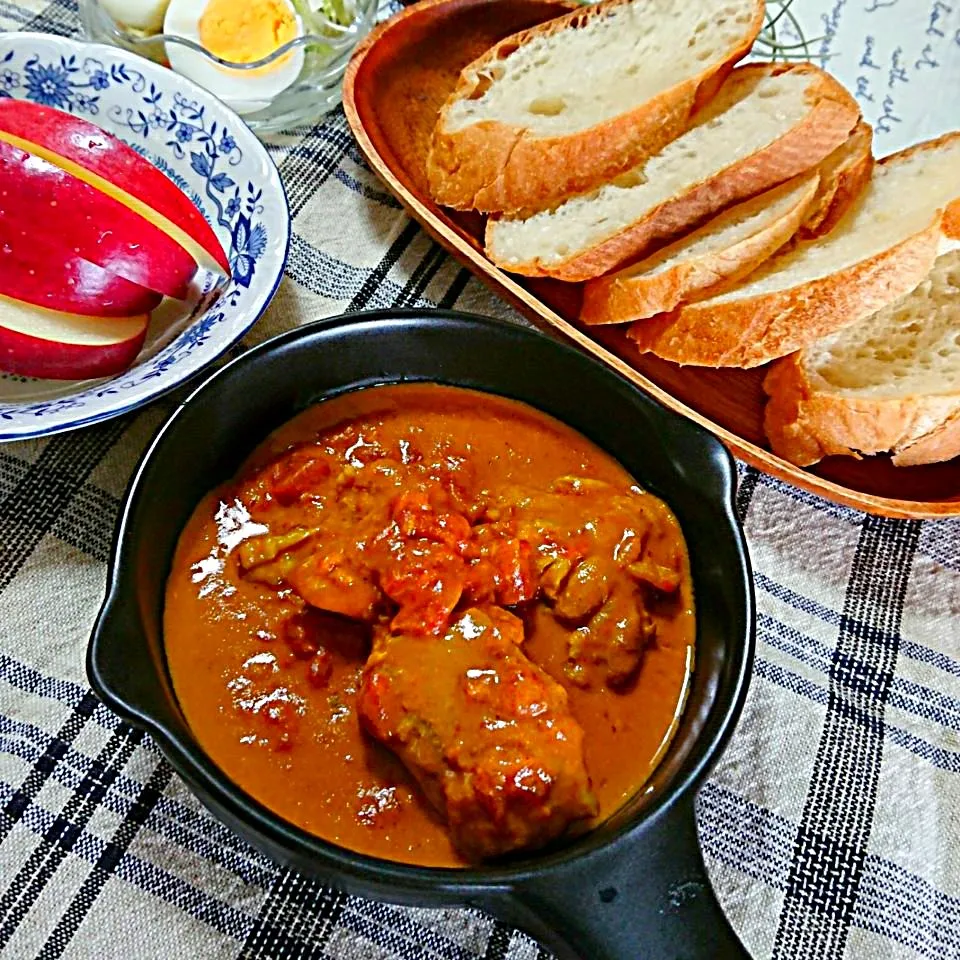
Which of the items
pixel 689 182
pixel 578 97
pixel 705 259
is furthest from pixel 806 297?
pixel 578 97

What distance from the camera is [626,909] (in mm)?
1152

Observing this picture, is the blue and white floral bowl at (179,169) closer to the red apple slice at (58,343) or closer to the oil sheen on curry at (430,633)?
the red apple slice at (58,343)

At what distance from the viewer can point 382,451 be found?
1662 mm

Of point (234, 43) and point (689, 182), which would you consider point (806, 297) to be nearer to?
point (689, 182)

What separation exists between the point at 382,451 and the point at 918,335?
1253mm

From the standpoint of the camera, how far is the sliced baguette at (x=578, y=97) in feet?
7.06

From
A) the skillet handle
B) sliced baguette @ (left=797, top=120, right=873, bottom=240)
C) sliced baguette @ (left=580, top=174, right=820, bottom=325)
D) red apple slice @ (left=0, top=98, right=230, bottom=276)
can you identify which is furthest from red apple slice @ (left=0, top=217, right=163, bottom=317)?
sliced baguette @ (left=797, top=120, right=873, bottom=240)

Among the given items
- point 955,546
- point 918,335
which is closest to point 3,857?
point 955,546

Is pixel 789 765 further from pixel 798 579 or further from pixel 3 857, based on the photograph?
pixel 3 857

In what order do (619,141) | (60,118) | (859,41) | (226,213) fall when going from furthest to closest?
(859,41) → (619,141) → (226,213) → (60,118)

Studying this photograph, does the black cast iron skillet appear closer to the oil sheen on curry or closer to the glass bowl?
the oil sheen on curry

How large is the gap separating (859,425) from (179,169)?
1.53 meters

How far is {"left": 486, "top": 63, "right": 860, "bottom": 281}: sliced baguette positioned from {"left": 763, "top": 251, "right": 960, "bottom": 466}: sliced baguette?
38 centimetres

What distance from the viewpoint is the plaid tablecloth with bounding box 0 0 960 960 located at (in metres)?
1.44
